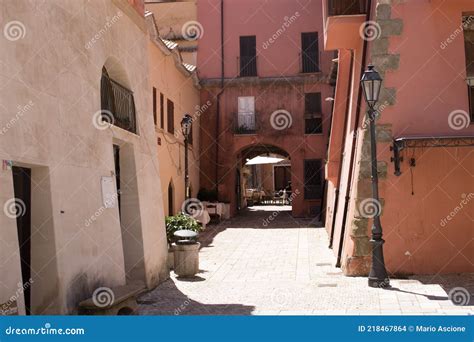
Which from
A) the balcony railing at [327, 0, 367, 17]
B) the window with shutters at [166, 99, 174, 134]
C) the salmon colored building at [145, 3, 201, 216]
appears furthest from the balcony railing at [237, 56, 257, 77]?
the balcony railing at [327, 0, 367, 17]

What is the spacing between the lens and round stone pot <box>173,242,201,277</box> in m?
10.9

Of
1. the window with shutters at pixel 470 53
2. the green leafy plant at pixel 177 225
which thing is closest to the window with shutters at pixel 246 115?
the green leafy plant at pixel 177 225

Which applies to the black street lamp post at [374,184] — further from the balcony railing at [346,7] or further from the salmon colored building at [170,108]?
the salmon colored building at [170,108]

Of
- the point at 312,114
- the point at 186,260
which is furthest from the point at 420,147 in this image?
the point at 312,114

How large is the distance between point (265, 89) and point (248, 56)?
6.02 ft

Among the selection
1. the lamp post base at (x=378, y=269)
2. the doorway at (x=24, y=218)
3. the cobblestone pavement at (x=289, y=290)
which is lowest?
the cobblestone pavement at (x=289, y=290)

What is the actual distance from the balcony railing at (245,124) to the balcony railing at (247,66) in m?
1.96

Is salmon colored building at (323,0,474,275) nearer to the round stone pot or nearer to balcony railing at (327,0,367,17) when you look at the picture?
balcony railing at (327,0,367,17)

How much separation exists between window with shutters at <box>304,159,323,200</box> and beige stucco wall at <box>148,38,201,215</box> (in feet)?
16.7

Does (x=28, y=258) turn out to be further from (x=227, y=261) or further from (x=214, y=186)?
(x=214, y=186)

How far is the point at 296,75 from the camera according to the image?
24844 mm

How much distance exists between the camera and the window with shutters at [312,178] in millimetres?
24609

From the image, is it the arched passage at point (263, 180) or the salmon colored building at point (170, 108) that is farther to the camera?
the arched passage at point (263, 180)

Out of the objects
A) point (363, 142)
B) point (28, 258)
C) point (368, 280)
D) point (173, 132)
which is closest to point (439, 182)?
point (363, 142)
